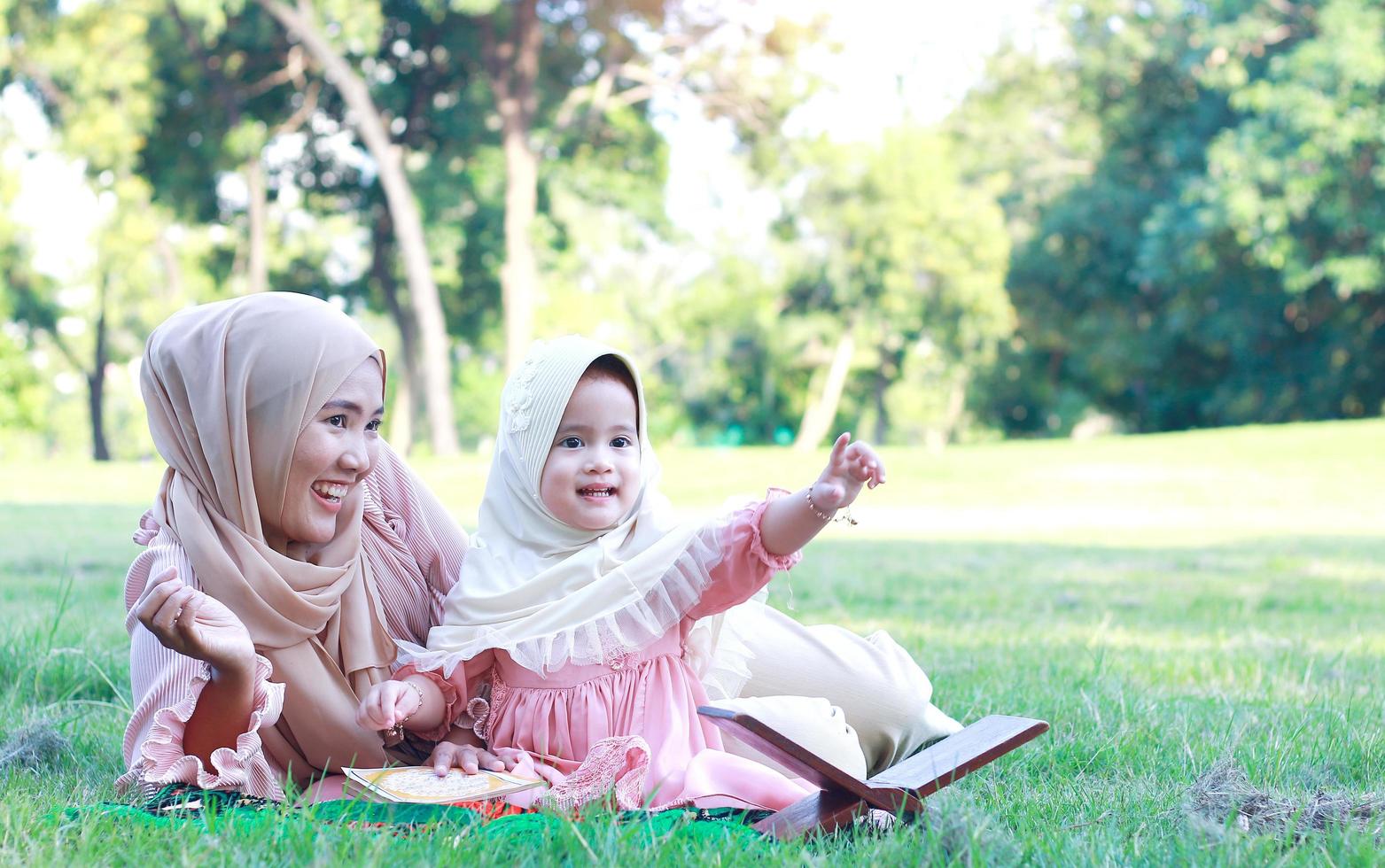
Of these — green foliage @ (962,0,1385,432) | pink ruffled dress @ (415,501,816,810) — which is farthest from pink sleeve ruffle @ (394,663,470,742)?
green foliage @ (962,0,1385,432)

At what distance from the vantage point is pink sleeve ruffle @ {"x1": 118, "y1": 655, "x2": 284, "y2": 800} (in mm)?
2635

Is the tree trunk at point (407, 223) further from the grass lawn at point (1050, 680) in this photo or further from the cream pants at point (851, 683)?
the cream pants at point (851, 683)

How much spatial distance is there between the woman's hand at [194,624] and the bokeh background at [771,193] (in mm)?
18568

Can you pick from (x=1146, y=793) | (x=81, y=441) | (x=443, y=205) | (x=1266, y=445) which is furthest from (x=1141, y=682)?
(x=81, y=441)

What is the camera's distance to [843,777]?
94.7 inches

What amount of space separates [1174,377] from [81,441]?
6151 cm

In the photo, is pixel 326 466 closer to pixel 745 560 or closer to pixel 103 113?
pixel 745 560

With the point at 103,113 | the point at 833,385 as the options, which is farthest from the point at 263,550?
the point at 833,385

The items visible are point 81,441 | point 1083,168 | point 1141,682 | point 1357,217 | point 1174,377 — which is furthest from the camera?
point 81,441

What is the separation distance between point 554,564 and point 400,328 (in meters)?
25.9

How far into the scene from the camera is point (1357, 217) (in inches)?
910

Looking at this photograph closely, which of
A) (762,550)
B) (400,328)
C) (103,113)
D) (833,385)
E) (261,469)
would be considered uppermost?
(103,113)

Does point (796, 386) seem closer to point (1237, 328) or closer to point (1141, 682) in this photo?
point (1237, 328)

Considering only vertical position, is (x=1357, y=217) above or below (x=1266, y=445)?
above
